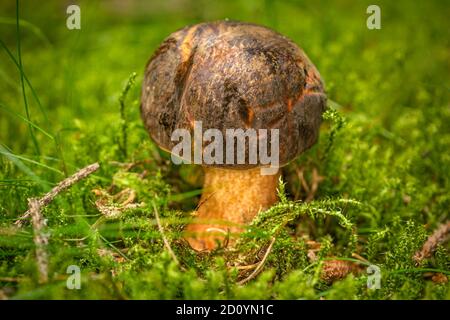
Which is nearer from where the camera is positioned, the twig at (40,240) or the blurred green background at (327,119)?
the twig at (40,240)

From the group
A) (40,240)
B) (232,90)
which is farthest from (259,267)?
(40,240)

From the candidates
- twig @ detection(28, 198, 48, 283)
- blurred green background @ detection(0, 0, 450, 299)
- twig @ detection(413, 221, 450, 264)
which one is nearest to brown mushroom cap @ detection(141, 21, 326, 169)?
blurred green background @ detection(0, 0, 450, 299)

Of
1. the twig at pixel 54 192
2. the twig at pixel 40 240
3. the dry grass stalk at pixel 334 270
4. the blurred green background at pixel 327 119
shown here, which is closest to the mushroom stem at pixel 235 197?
the blurred green background at pixel 327 119

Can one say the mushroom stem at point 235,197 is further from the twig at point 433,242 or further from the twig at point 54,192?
the twig at point 433,242

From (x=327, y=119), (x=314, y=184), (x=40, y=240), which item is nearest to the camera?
(x=40, y=240)

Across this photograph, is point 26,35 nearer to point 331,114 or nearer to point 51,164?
point 51,164

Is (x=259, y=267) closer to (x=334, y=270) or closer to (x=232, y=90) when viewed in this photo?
(x=334, y=270)
